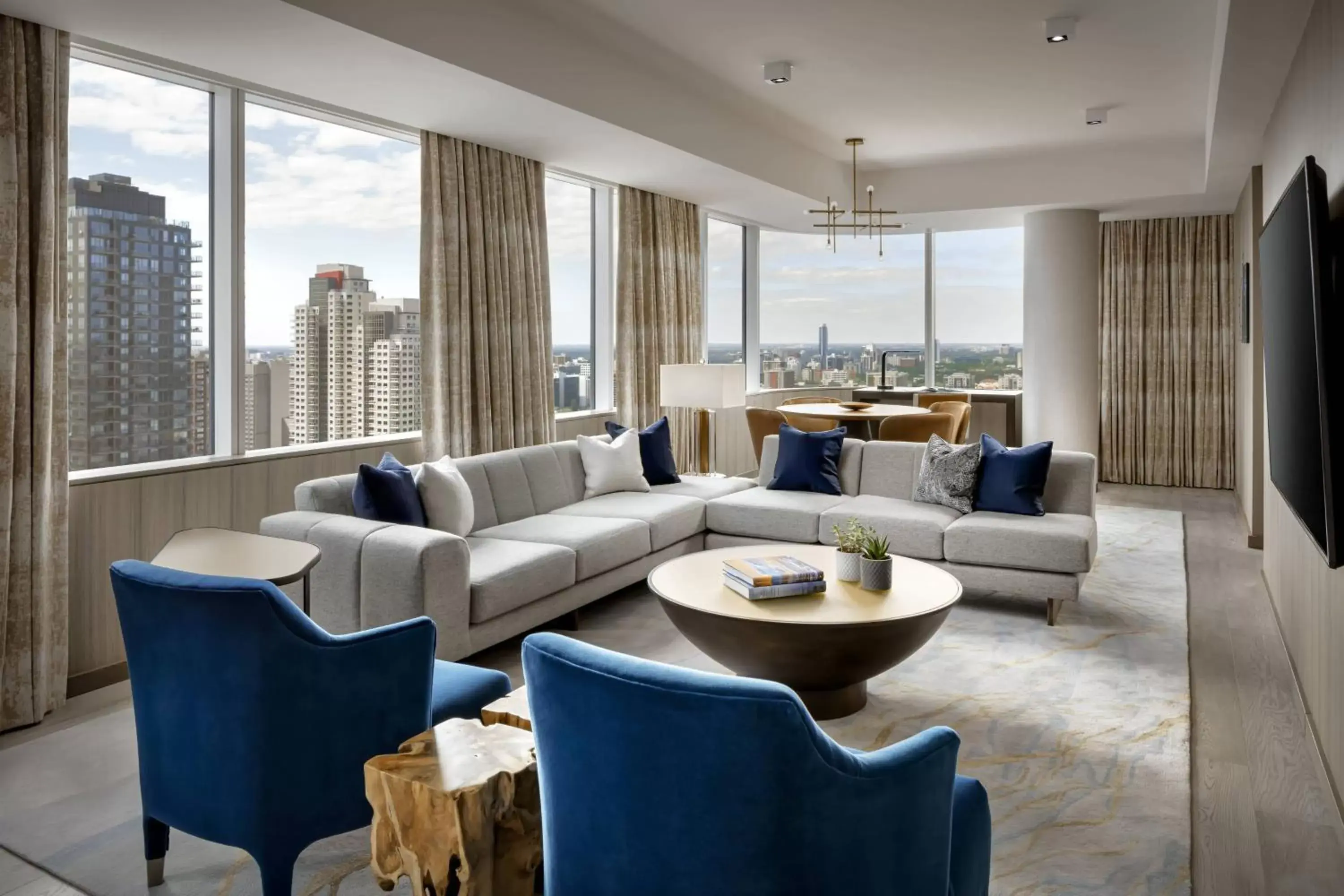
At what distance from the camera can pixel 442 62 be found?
12.7 feet

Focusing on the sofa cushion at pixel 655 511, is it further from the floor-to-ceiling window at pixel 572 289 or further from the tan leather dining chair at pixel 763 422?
the tan leather dining chair at pixel 763 422

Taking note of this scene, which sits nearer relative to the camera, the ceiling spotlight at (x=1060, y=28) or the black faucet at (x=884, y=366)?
the ceiling spotlight at (x=1060, y=28)

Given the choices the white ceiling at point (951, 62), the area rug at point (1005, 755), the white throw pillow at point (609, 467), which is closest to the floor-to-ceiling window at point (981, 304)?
the white ceiling at point (951, 62)

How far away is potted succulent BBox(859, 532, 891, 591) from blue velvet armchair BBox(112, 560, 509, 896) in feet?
5.68

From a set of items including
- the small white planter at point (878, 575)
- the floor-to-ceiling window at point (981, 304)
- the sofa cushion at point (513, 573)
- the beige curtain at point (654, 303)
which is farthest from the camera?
the floor-to-ceiling window at point (981, 304)

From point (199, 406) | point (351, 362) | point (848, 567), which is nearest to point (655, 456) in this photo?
point (351, 362)

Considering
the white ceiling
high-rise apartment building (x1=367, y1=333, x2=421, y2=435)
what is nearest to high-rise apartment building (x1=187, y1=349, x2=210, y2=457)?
high-rise apartment building (x1=367, y1=333, x2=421, y2=435)

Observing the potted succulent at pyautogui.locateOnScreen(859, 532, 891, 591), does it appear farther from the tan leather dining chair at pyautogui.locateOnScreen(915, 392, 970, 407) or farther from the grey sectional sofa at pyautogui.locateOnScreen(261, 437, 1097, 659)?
the tan leather dining chair at pyautogui.locateOnScreen(915, 392, 970, 407)

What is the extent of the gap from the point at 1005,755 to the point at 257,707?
2232 millimetres

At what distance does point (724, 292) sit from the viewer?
344 inches

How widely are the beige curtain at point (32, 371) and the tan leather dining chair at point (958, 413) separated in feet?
18.0

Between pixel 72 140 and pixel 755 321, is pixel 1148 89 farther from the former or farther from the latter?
pixel 72 140

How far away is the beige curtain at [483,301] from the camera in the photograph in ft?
17.1

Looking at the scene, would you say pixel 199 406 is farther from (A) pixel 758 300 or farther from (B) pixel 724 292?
(A) pixel 758 300
